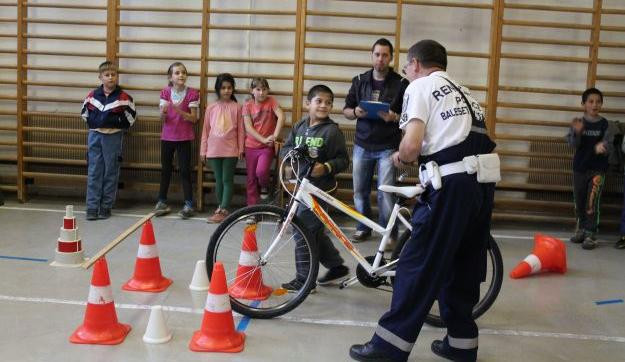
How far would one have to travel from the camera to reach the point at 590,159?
534 centimetres

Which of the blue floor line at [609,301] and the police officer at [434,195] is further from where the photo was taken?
the blue floor line at [609,301]

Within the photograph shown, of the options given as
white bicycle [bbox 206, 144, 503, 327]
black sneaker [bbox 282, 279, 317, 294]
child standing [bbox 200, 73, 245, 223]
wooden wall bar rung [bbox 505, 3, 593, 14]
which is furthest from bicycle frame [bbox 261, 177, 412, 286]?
wooden wall bar rung [bbox 505, 3, 593, 14]

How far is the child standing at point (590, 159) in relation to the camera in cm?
529

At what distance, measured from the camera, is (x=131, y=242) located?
15.6 feet

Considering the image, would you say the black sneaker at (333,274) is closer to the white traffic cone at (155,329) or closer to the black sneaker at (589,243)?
the white traffic cone at (155,329)

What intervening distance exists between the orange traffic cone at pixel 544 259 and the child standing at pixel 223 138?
267cm

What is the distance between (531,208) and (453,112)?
143 inches

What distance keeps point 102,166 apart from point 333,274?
287 centimetres

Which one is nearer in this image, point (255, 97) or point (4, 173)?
point (255, 97)

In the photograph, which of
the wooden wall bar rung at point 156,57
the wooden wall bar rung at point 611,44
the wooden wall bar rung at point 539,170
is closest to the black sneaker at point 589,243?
the wooden wall bar rung at point 539,170

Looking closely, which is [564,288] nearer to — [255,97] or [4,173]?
[255,97]

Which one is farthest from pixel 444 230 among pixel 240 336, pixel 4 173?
pixel 4 173

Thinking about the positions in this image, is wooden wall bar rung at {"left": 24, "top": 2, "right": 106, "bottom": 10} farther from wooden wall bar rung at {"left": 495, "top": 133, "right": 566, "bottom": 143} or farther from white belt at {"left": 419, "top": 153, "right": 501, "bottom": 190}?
white belt at {"left": 419, "top": 153, "right": 501, "bottom": 190}

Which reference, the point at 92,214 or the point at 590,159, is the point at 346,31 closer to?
the point at 590,159
